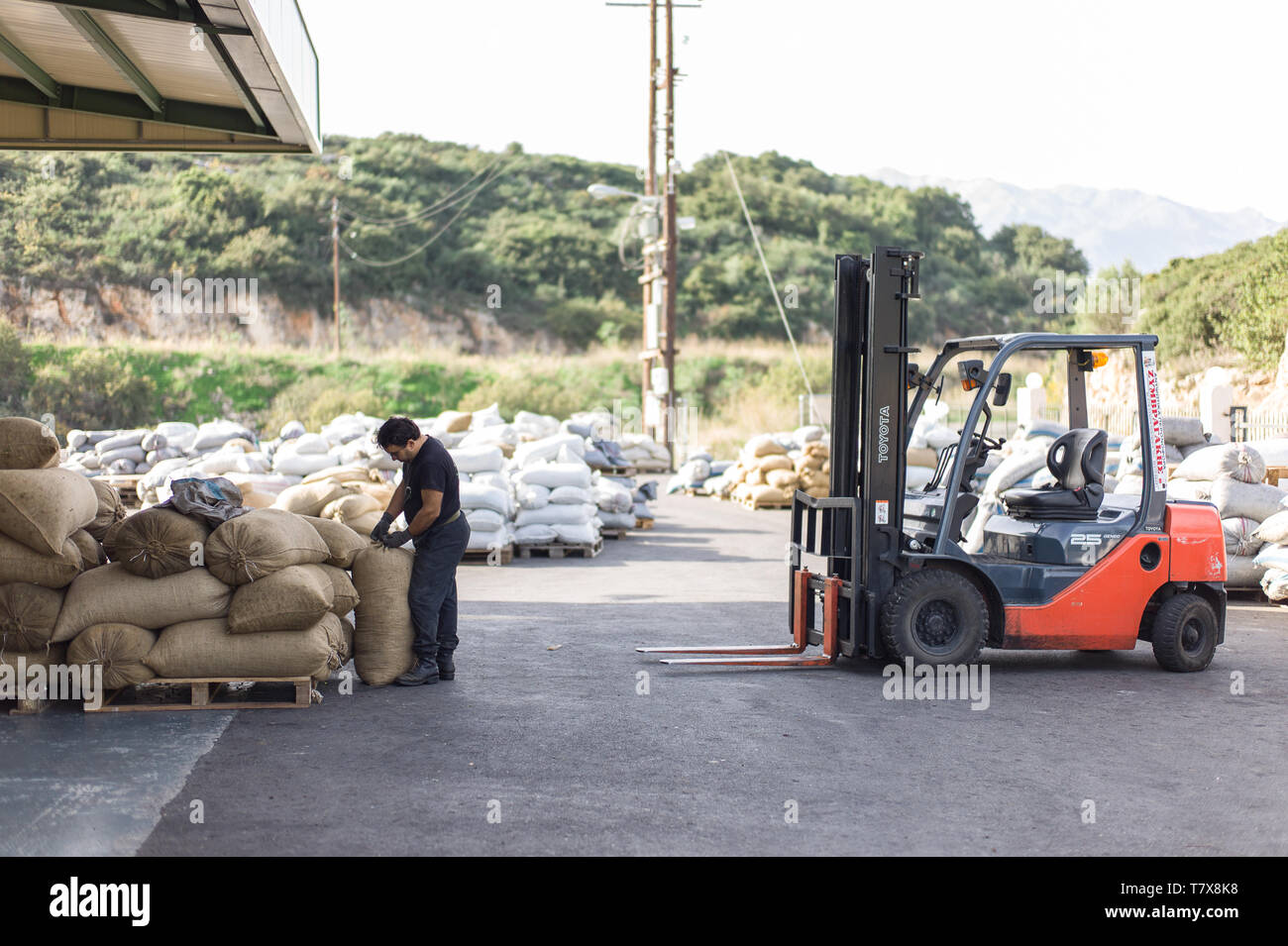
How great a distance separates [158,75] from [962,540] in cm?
685

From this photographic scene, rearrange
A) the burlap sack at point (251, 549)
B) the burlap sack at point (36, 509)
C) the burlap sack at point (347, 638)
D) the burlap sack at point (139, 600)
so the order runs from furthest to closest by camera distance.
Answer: the burlap sack at point (347, 638) → the burlap sack at point (251, 549) → the burlap sack at point (139, 600) → the burlap sack at point (36, 509)

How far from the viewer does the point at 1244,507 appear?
11.5 m

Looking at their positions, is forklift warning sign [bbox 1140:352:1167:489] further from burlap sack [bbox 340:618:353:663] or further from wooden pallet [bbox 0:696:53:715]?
wooden pallet [bbox 0:696:53:715]

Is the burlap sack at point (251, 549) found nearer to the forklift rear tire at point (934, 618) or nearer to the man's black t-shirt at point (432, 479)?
the man's black t-shirt at point (432, 479)

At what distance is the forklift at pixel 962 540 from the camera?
7.94 metres

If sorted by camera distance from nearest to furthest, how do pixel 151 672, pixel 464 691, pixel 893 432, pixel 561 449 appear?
pixel 151 672, pixel 464 691, pixel 893 432, pixel 561 449

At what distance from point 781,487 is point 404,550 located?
1467 cm

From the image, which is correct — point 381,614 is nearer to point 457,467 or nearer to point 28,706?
Answer: point 28,706

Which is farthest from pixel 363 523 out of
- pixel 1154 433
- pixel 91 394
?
pixel 91 394

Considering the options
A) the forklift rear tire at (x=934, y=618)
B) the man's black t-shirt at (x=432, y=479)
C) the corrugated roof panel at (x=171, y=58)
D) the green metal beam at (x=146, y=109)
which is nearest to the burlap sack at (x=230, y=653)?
the man's black t-shirt at (x=432, y=479)

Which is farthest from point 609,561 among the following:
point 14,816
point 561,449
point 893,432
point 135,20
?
point 14,816

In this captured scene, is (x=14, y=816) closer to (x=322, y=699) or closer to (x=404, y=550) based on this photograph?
(x=322, y=699)

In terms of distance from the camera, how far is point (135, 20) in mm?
8180

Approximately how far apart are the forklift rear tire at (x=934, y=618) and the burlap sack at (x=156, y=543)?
13.3 ft
